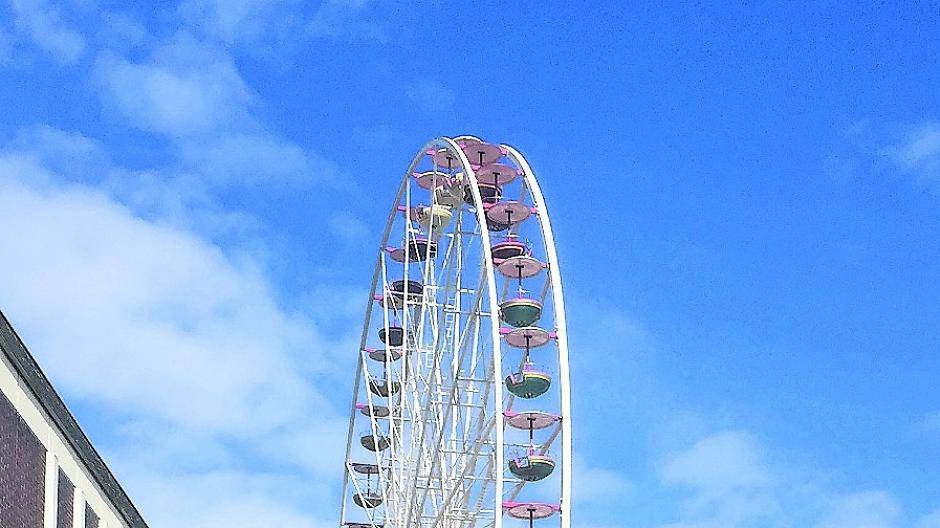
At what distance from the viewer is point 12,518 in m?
25.7

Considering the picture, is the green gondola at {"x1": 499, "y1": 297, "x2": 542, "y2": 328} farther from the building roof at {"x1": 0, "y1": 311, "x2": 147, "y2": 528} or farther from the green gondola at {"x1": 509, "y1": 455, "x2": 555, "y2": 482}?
the building roof at {"x1": 0, "y1": 311, "x2": 147, "y2": 528}

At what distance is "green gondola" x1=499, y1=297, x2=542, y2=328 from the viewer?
135 ft

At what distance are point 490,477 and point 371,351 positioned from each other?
37.6 ft

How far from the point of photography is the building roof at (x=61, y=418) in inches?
1031

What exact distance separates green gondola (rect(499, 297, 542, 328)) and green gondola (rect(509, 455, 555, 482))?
3.66m

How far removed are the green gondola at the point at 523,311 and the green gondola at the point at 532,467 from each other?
144 inches

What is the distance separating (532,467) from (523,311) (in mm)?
4155

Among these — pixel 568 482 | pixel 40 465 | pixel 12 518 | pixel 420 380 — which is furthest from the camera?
pixel 420 380

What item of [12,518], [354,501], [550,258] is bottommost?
[12,518]

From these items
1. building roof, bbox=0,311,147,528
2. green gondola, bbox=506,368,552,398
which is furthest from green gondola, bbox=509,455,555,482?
building roof, bbox=0,311,147,528

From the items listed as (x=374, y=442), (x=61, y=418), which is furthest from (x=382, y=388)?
(x=61, y=418)

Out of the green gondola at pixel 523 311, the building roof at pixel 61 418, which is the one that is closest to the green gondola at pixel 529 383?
the green gondola at pixel 523 311

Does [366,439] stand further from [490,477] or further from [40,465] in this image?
[40,465]

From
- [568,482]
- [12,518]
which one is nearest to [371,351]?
[568,482]
